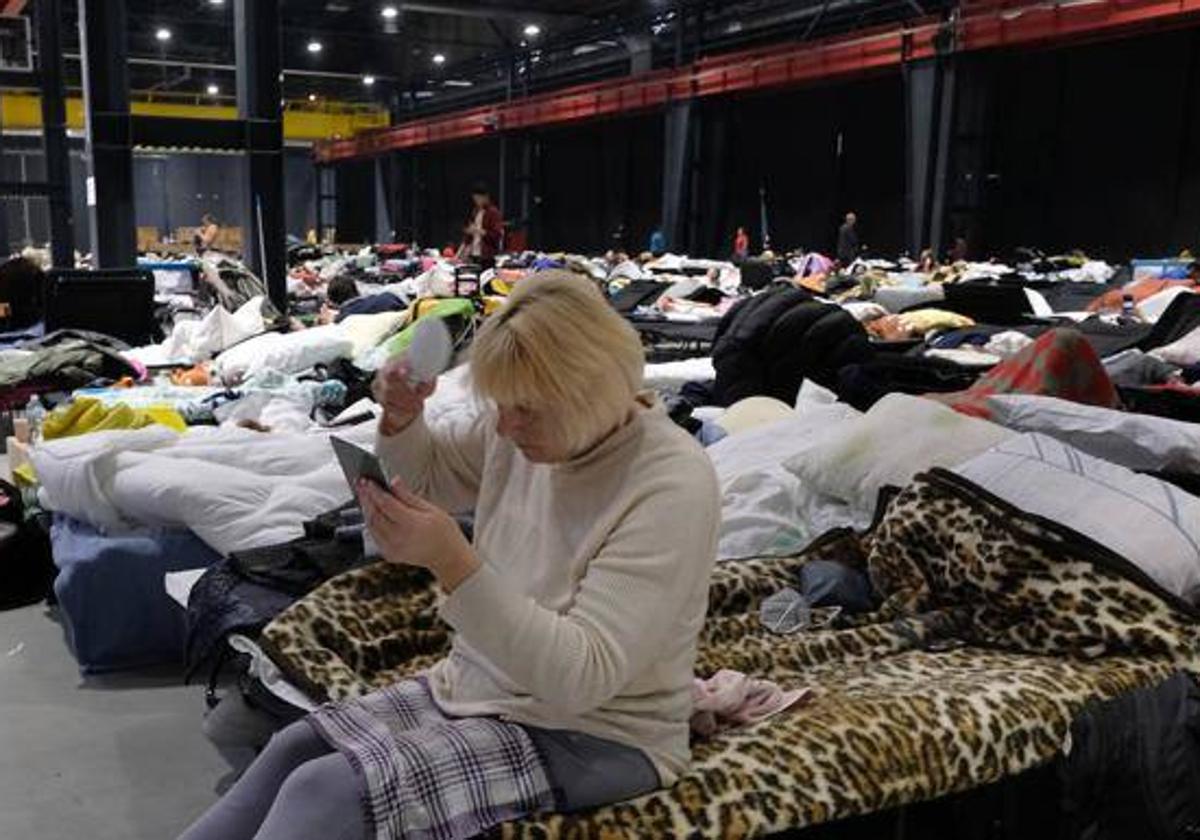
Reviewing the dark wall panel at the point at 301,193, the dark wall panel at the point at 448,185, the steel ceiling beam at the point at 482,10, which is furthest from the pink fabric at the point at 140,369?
the dark wall panel at the point at 301,193

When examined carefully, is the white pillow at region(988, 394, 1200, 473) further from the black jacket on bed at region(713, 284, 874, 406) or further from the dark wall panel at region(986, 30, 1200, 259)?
the dark wall panel at region(986, 30, 1200, 259)

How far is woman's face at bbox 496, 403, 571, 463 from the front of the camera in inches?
56.9

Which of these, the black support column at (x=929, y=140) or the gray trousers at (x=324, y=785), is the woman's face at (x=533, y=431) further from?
the black support column at (x=929, y=140)

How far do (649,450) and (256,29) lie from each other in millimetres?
→ 6925

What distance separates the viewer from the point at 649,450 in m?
1.47

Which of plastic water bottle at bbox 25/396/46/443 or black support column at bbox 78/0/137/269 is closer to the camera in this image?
plastic water bottle at bbox 25/396/46/443

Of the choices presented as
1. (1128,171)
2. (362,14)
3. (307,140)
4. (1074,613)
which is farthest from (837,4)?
(307,140)

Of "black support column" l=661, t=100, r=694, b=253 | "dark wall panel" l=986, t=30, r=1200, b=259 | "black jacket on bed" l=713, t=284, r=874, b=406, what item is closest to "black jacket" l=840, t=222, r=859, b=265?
"dark wall panel" l=986, t=30, r=1200, b=259

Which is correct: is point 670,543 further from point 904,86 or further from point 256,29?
point 904,86

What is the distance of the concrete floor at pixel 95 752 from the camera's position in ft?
7.55

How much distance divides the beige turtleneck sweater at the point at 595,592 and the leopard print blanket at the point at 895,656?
0.14 meters

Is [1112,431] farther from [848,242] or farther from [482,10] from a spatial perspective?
Result: [482,10]

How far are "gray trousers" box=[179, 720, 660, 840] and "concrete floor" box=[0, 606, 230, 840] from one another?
83cm

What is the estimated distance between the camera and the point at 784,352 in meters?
4.39
